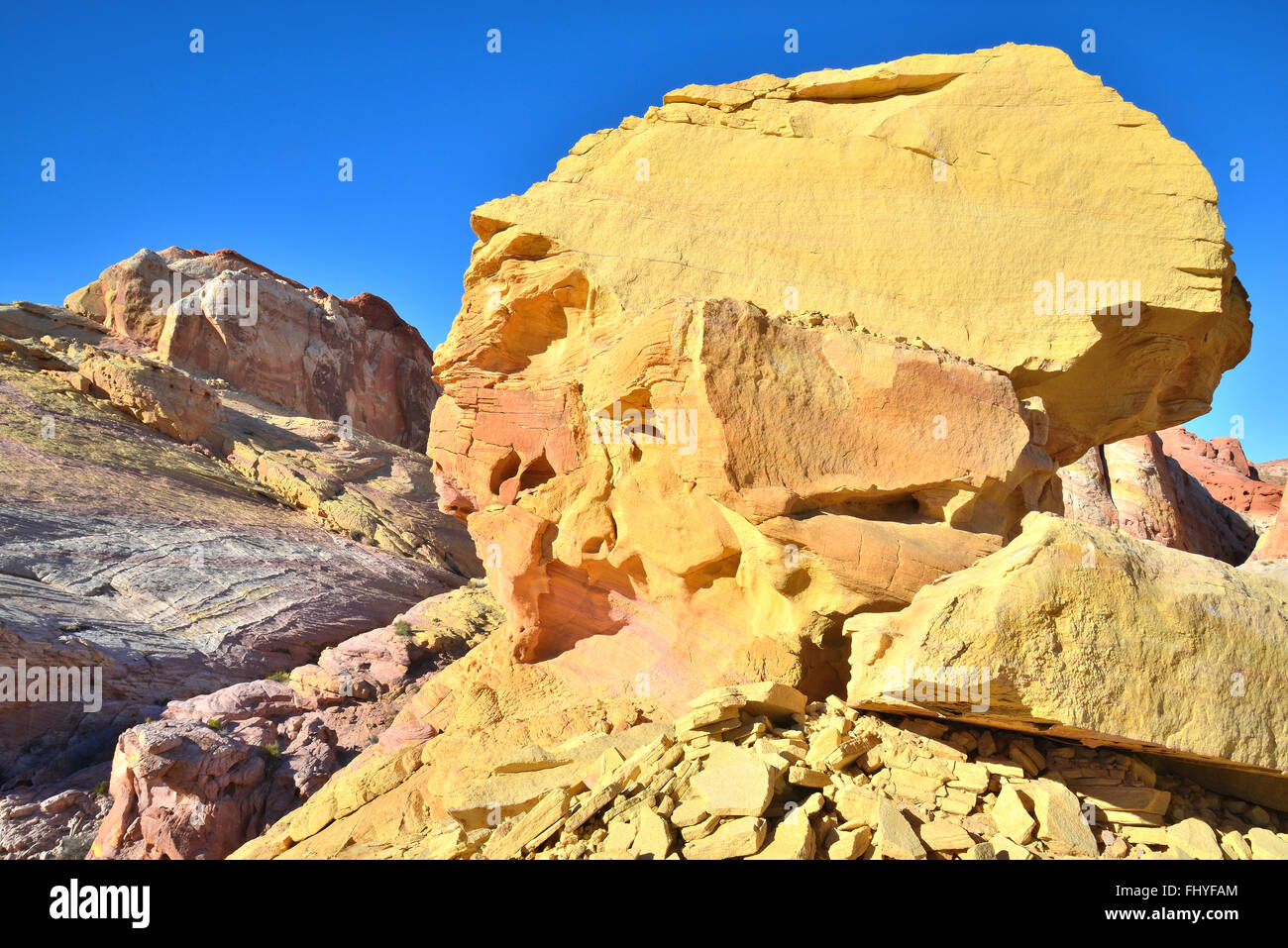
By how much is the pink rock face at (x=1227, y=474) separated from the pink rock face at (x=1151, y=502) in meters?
1.11

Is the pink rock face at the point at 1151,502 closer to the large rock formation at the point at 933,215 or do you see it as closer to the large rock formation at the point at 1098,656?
the large rock formation at the point at 933,215

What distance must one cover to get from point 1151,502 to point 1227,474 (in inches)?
302

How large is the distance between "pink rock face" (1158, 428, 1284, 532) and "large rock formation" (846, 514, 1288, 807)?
20447mm

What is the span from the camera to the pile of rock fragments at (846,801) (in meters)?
4.41

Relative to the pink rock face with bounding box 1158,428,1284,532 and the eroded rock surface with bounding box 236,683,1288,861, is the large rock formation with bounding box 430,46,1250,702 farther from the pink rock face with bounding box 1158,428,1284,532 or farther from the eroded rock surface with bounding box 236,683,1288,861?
the pink rock face with bounding box 1158,428,1284,532

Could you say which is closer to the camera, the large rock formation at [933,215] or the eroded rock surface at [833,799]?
the eroded rock surface at [833,799]

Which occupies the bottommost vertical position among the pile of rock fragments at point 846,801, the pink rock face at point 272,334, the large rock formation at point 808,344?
the pile of rock fragments at point 846,801

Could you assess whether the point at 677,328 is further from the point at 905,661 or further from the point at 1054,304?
the point at 1054,304

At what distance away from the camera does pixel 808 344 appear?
6336 mm

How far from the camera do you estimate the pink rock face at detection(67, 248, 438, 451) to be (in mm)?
33656

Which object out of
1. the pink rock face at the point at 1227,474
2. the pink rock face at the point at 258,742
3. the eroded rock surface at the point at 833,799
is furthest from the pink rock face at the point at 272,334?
the pink rock face at the point at 1227,474

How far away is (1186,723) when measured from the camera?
4867mm

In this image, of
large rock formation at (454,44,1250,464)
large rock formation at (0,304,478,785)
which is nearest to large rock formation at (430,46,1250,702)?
large rock formation at (454,44,1250,464)
